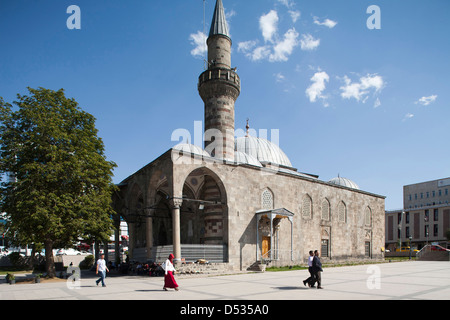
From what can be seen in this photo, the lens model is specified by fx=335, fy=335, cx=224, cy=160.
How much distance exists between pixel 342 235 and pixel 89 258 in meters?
24.4

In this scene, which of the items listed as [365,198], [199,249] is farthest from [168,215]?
[365,198]

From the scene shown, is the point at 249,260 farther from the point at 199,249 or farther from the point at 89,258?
the point at 89,258

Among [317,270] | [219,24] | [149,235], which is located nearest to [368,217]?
[149,235]

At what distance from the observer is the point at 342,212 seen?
31375mm

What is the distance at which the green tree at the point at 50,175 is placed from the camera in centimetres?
1720

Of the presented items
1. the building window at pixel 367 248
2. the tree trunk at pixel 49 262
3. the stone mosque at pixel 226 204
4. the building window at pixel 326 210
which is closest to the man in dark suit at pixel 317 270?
the stone mosque at pixel 226 204

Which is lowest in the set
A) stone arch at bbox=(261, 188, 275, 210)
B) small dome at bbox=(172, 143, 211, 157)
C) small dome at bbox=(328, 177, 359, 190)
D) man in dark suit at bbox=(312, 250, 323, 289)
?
man in dark suit at bbox=(312, 250, 323, 289)

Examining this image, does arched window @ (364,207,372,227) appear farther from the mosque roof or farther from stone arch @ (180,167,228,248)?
stone arch @ (180,167,228,248)

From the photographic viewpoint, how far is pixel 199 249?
68.3ft

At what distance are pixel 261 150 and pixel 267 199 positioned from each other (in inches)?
413

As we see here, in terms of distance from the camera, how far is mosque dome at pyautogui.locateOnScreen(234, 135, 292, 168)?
3406 cm

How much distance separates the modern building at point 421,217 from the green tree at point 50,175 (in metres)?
53.0

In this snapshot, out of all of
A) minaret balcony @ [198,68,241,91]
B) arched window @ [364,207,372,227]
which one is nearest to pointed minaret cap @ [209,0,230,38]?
minaret balcony @ [198,68,241,91]

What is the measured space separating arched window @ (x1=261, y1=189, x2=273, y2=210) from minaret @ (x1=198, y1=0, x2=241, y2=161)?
150 inches
